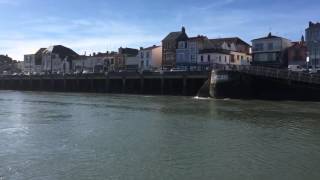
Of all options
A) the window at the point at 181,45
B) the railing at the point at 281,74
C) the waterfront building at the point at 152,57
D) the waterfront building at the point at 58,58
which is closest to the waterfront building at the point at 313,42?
the railing at the point at 281,74

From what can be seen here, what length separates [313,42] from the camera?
281 feet

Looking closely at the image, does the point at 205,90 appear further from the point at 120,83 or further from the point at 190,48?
the point at 190,48

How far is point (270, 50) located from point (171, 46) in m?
22.0

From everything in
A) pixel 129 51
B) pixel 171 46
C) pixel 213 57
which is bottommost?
pixel 213 57

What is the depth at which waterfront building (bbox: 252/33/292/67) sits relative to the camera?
94.6 metres

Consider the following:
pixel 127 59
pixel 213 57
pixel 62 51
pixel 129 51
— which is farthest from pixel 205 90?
pixel 62 51

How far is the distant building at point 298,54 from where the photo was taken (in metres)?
90.7

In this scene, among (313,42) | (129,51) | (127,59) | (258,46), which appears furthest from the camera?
(129,51)

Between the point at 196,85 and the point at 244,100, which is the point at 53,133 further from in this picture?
the point at 196,85

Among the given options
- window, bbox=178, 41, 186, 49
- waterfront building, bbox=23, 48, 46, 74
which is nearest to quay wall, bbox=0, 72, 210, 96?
window, bbox=178, 41, 186, 49

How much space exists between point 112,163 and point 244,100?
126 ft

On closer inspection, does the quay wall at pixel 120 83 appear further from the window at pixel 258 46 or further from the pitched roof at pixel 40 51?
the pitched roof at pixel 40 51

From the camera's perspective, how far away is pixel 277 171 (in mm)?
20750

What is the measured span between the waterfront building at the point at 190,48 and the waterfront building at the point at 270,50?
423 inches
